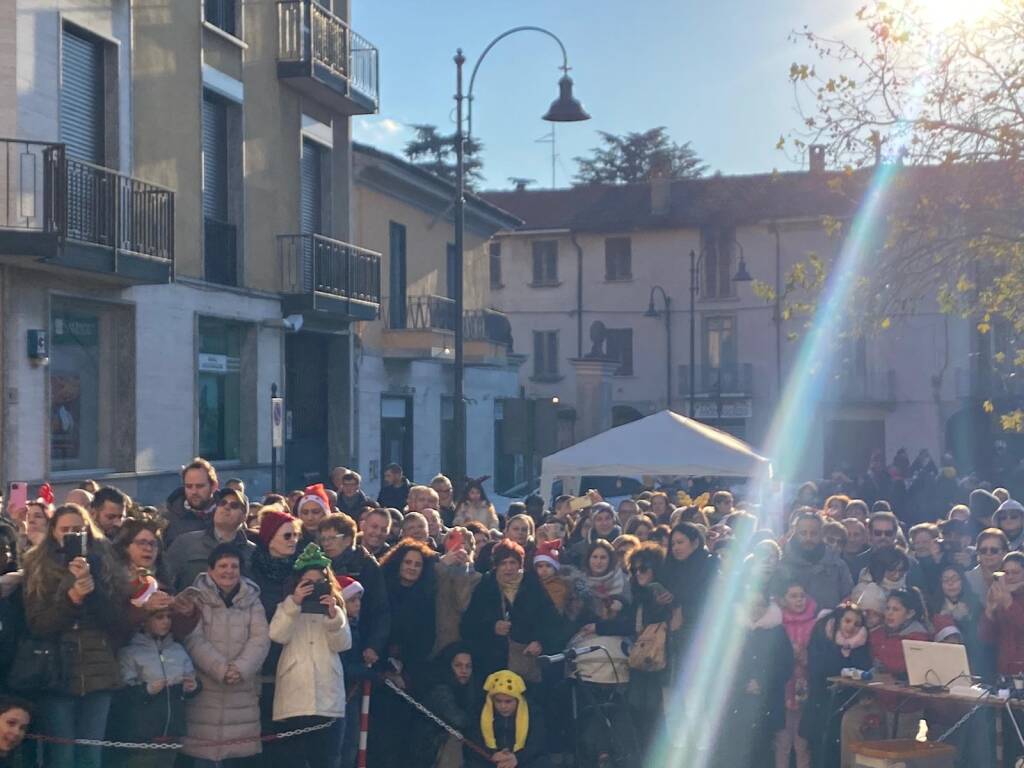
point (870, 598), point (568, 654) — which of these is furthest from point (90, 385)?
point (870, 598)

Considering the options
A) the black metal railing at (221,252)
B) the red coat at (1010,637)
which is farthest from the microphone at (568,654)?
the black metal railing at (221,252)

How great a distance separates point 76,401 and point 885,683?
11.5 metres

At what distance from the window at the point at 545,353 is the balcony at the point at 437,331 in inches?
644

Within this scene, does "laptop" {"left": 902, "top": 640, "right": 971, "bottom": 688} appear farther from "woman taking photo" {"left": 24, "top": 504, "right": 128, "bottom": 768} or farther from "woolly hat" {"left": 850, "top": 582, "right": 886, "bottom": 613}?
"woman taking photo" {"left": 24, "top": 504, "right": 128, "bottom": 768}

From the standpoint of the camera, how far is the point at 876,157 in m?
15.3

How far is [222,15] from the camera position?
876 inches

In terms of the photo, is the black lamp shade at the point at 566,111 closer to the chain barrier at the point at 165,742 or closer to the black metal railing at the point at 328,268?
the black metal railing at the point at 328,268

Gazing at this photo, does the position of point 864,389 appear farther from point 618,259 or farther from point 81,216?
point 81,216

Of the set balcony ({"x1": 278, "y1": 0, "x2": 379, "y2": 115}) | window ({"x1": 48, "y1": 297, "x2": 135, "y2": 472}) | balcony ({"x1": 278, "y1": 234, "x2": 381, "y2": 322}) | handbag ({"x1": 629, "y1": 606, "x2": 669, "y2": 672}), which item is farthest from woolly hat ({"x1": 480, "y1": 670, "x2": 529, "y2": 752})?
balcony ({"x1": 278, "y1": 0, "x2": 379, "y2": 115})

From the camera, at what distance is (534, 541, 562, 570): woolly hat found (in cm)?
1105

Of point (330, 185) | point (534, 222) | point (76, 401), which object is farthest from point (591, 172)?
point (76, 401)

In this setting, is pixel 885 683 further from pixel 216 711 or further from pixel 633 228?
pixel 633 228

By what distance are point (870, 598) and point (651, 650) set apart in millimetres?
1599

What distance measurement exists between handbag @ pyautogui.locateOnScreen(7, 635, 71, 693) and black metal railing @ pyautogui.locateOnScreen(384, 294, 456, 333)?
2281 cm
